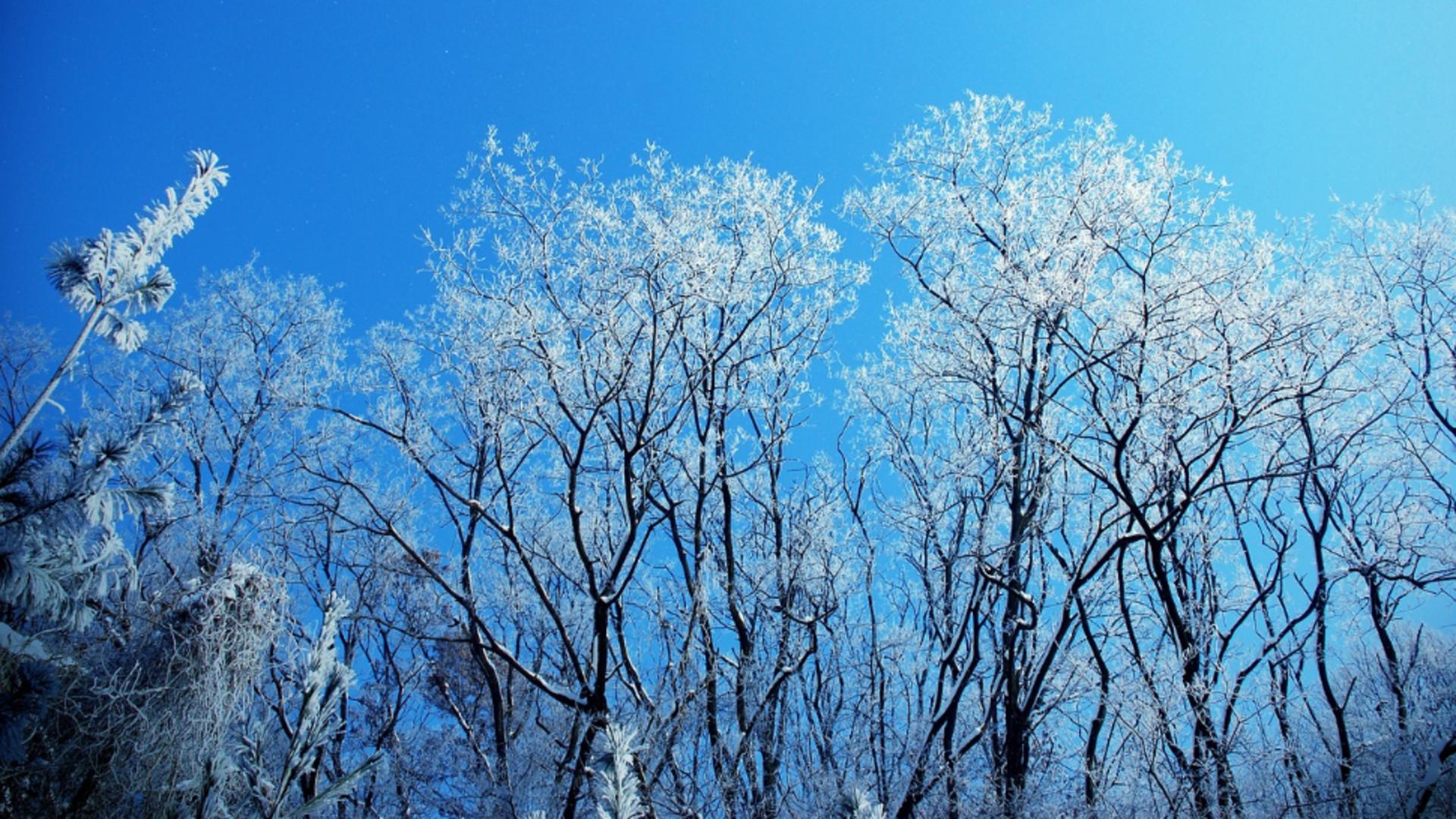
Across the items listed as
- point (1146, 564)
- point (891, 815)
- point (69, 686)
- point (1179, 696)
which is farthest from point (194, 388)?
point (1146, 564)

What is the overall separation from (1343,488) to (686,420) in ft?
29.6

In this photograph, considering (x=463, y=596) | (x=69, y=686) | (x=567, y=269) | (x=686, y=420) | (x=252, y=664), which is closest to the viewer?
(x=69, y=686)

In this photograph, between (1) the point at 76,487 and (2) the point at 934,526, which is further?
(2) the point at 934,526

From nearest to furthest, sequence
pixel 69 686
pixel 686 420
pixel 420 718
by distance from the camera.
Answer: pixel 69 686 → pixel 686 420 → pixel 420 718

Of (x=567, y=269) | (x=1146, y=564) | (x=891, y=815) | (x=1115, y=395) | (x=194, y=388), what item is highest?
(x=567, y=269)

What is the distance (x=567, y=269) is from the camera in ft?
30.3

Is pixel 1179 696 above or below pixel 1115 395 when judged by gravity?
below

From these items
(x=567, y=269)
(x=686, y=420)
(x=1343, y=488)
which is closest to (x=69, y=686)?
(x=567, y=269)

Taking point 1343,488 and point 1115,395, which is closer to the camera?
point 1115,395

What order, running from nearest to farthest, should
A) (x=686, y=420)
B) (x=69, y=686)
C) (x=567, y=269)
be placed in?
1. (x=69, y=686)
2. (x=567, y=269)
3. (x=686, y=420)

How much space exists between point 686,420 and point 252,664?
5.94 metres

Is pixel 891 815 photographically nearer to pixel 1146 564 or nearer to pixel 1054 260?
pixel 1146 564

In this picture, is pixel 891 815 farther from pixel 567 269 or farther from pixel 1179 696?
pixel 567 269

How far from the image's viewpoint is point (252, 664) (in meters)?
4.99
